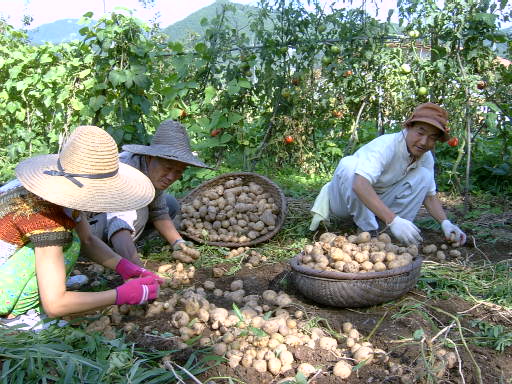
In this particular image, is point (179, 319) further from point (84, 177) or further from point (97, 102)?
point (97, 102)

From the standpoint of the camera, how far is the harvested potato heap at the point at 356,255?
2389 mm

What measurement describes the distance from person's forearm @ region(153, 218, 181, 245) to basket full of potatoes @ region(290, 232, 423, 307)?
44.9 inches

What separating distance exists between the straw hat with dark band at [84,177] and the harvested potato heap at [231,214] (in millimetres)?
1464

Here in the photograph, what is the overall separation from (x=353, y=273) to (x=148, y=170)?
4.70 ft

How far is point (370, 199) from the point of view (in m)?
3.15

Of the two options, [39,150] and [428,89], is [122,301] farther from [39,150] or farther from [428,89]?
[39,150]

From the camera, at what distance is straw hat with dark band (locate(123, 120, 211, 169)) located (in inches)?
116

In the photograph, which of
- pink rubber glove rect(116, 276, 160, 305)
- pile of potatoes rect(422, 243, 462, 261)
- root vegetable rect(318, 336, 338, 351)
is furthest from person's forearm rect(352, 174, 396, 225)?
pink rubber glove rect(116, 276, 160, 305)

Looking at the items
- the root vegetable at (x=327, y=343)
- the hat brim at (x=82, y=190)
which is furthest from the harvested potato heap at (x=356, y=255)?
the hat brim at (x=82, y=190)

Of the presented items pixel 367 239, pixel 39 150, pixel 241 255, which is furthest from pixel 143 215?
pixel 39 150

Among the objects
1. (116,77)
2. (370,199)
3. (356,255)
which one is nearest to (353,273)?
(356,255)

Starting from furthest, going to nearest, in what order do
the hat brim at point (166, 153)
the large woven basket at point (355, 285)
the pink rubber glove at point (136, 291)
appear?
1. the hat brim at point (166, 153)
2. the large woven basket at point (355, 285)
3. the pink rubber glove at point (136, 291)

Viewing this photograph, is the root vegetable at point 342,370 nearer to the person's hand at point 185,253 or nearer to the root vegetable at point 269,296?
the root vegetable at point 269,296

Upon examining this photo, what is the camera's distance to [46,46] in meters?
5.45
